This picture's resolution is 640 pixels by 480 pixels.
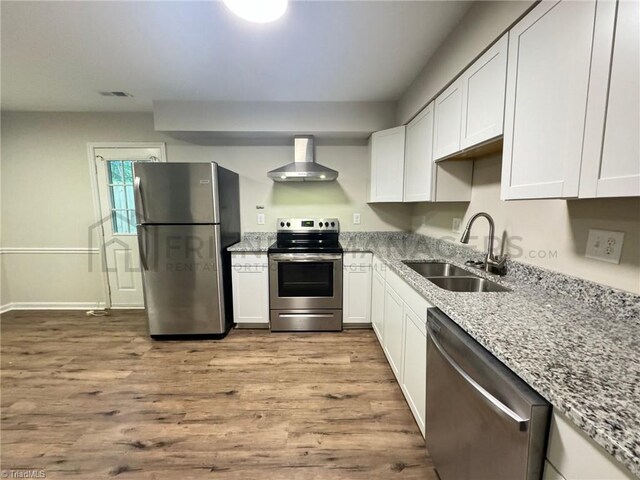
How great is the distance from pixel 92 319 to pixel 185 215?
1964 mm

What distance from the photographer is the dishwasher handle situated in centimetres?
67

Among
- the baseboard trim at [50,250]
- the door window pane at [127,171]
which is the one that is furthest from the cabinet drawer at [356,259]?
the baseboard trim at [50,250]

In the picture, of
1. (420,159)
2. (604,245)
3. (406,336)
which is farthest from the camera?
(420,159)

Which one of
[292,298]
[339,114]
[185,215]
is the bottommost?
[292,298]

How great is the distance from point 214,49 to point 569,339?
250 centimetres

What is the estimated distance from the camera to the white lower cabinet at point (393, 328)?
1.75 m

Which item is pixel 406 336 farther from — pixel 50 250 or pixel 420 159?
pixel 50 250

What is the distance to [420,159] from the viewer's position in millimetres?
2184

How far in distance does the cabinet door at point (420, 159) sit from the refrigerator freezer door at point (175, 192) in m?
1.84

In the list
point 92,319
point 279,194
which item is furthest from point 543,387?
point 92,319

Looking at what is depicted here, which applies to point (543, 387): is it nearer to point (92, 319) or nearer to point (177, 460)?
point (177, 460)

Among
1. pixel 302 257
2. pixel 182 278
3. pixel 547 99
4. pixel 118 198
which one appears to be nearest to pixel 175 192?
pixel 182 278

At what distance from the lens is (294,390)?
1.84m

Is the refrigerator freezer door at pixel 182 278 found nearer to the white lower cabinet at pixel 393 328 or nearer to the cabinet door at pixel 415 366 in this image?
the white lower cabinet at pixel 393 328
